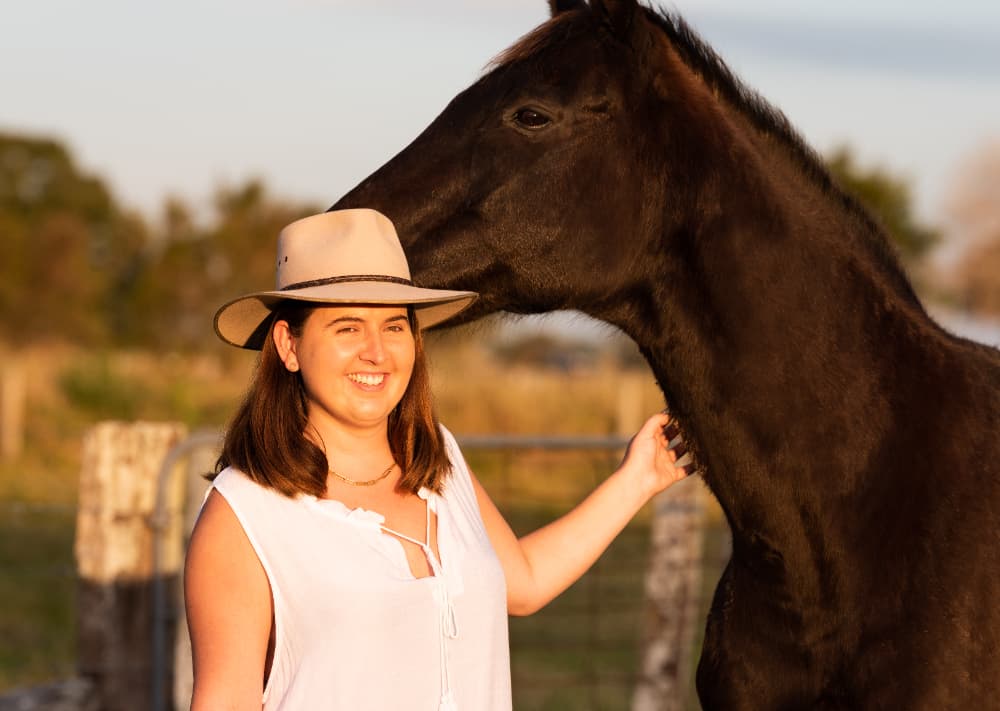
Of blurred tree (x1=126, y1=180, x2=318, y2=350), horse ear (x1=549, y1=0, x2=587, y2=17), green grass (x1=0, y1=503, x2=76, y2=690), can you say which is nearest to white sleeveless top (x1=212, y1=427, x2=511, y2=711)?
horse ear (x1=549, y1=0, x2=587, y2=17)

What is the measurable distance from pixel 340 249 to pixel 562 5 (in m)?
0.91

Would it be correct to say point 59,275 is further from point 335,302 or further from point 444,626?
point 444,626

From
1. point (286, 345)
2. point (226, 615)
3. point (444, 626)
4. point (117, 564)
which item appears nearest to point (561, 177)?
point (286, 345)

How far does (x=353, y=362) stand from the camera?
8.59 ft

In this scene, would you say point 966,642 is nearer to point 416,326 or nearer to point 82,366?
point 416,326

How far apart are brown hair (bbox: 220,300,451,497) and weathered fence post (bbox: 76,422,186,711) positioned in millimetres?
2259

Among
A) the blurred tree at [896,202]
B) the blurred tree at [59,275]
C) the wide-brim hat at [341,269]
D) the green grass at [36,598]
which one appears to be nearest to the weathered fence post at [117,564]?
the green grass at [36,598]

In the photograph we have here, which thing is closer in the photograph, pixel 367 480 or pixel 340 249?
pixel 340 249

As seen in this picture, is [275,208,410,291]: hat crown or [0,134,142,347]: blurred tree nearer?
[275,208,410,291]: hat crown

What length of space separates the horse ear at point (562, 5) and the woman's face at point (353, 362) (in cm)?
85

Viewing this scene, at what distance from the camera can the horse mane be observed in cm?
285

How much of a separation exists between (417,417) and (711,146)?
838 mm

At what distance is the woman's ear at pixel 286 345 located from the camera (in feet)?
8.87

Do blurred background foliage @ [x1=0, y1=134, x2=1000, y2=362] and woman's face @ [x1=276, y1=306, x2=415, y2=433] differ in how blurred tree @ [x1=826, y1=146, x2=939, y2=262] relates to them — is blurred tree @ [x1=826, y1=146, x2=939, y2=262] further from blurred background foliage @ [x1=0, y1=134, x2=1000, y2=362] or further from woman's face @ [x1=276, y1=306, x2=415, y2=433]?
woman's face @ [x1=276, y1=306, x2=415, y2=433]
